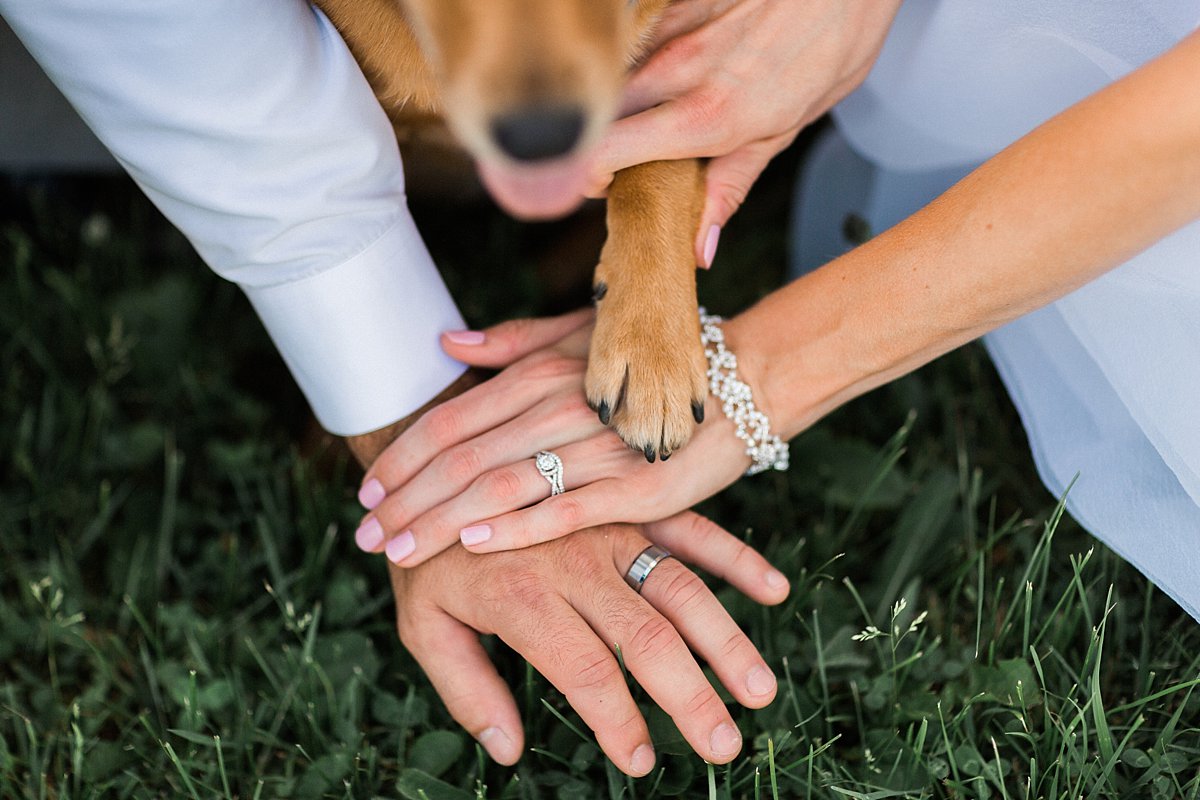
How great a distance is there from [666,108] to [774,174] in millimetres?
915

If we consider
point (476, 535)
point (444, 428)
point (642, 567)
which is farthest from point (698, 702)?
point (444, 428)

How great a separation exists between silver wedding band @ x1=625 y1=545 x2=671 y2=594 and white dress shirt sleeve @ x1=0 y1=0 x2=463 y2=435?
0.33 m

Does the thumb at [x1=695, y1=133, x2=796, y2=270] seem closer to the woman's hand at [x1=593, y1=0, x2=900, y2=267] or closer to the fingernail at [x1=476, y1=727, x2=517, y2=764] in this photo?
the woman's hand at [x1=593, y1=0, x2=900, y2=267]

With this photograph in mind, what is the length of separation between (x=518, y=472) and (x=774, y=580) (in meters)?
0.32

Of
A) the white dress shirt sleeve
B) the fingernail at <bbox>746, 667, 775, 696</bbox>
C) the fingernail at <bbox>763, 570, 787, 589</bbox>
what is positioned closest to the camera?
the white dress shirt sleeve

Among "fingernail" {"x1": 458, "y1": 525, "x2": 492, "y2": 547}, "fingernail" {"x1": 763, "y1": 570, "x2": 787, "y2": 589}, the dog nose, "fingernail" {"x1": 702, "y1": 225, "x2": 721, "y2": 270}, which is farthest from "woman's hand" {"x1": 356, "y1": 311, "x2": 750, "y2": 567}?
the dog nose

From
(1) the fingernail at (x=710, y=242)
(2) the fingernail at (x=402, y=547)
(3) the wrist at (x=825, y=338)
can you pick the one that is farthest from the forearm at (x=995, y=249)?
(2) the fingernail at (x=402, y=547)

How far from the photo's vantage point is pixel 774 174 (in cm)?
218

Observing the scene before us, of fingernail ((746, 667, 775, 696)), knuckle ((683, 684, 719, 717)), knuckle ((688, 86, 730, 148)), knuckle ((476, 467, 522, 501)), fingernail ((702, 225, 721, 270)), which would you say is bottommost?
fingernail ((746, 667, 775, 696))

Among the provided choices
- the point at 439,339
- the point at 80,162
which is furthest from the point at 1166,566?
the point at 80,162

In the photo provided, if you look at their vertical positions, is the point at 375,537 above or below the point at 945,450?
above

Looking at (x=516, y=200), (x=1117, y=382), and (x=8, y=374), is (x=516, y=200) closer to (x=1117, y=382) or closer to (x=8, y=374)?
(x=1117, y=382)

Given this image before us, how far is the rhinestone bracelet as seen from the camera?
4.27 ft

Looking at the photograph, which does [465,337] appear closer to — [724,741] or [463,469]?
[463,469]
